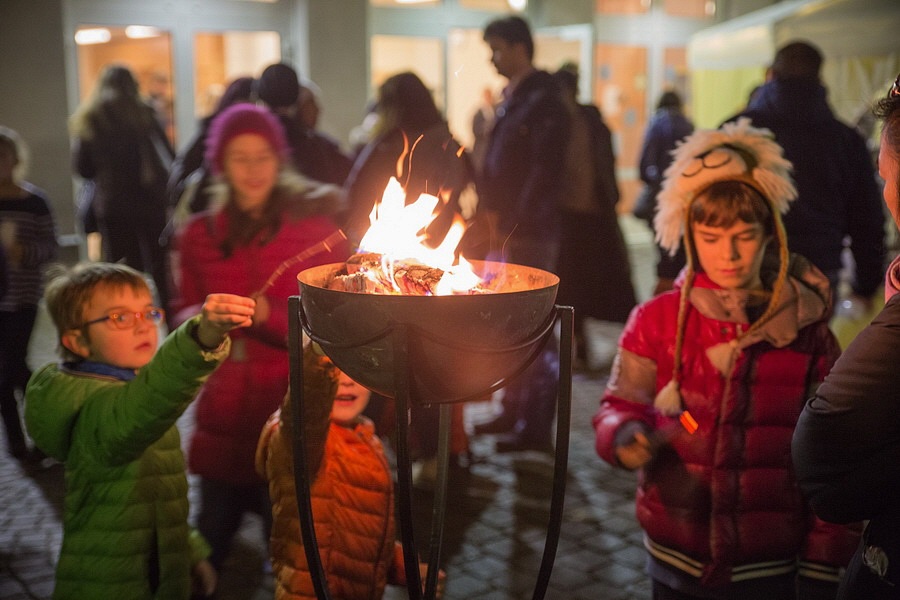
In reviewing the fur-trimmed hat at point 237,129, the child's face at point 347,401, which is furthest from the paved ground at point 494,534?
the fur-trimmed hat at point 237,129

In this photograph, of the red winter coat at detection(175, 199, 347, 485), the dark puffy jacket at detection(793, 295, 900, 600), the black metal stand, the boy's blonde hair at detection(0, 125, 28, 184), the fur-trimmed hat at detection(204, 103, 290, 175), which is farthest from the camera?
the boy's blonde hair at detection(0, 125, 28, 184)

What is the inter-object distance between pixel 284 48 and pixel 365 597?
36.1 ft

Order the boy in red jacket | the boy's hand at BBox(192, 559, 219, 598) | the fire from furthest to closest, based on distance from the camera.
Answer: the boy's hand at BBox(192, 559, 219, 598) < the boy in red jacket < the fire

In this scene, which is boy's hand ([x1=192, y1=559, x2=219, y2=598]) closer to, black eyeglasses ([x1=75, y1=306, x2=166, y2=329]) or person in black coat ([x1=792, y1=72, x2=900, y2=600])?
black eyeglasses ([x1=75, y1=306, x2=166, y2=329])

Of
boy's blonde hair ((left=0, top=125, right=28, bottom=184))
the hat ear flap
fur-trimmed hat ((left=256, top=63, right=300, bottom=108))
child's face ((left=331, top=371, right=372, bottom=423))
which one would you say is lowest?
child's face ((left=331, top=371, right=372, bottom=423))

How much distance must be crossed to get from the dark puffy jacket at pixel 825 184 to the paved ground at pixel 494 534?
1.57 meters

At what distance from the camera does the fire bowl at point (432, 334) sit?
1.94m

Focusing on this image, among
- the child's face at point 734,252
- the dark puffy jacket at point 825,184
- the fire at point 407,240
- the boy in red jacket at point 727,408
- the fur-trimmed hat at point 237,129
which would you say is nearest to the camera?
the fire at point 407,240

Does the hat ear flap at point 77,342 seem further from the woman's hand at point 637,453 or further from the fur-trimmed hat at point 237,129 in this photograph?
the woman's hand at point 637,453

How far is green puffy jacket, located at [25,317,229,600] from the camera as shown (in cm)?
273

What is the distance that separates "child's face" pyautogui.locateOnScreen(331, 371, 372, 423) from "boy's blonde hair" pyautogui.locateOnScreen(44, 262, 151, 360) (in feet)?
2.20

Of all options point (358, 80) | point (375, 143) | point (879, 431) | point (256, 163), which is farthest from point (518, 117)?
point (358, 80)

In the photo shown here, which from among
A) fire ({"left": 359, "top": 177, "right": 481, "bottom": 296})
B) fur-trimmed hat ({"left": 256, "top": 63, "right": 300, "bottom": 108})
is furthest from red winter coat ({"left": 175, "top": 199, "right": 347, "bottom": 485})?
fur-trimmed hat ({"left": 256, "top": 63, "right": 300, "bottom": 108})

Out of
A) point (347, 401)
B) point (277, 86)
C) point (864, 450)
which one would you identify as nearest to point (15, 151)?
point (277, 86)
